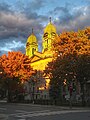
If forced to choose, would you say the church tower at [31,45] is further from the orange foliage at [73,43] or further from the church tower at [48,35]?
the orange foliage at [73,43]

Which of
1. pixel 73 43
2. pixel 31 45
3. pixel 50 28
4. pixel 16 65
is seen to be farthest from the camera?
pixel 31 45

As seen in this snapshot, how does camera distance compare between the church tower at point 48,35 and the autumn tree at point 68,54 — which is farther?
the church tower at point 48,35

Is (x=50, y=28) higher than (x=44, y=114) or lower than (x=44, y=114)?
higher

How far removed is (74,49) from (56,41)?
14.9 ft

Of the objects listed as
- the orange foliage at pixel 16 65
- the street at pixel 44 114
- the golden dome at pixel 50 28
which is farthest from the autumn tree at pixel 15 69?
the street at pixel 44 114

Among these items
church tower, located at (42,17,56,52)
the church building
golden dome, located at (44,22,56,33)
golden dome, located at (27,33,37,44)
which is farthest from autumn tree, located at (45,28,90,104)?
golden dome, located at (27,33,37,44)

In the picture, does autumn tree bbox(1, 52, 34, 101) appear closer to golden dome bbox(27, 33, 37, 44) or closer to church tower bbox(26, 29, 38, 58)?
church tower bbox(26, 29, 38, 58)

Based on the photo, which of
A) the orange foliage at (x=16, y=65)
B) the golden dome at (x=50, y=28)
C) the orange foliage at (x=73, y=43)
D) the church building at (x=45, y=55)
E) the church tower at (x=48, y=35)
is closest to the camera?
the orange foliage at (x=73, y=43)

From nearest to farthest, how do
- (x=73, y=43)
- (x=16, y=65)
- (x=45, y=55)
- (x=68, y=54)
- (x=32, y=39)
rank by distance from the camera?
(x=68, y=54) < (x=73, y=43) < (x=16, y=65) < (x=45, y=55) < (x=32, y=39)

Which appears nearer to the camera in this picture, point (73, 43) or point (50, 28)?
point (73, 43)

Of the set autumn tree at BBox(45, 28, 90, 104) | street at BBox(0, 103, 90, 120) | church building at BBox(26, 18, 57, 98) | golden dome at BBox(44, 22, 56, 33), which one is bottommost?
street at BBox(0, 103, 90, 120)

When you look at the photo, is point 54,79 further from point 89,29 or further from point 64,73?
point 89,29

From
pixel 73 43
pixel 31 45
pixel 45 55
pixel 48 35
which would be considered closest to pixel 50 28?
pixel 48 35

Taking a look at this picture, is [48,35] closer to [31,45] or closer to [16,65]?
[31,45]
